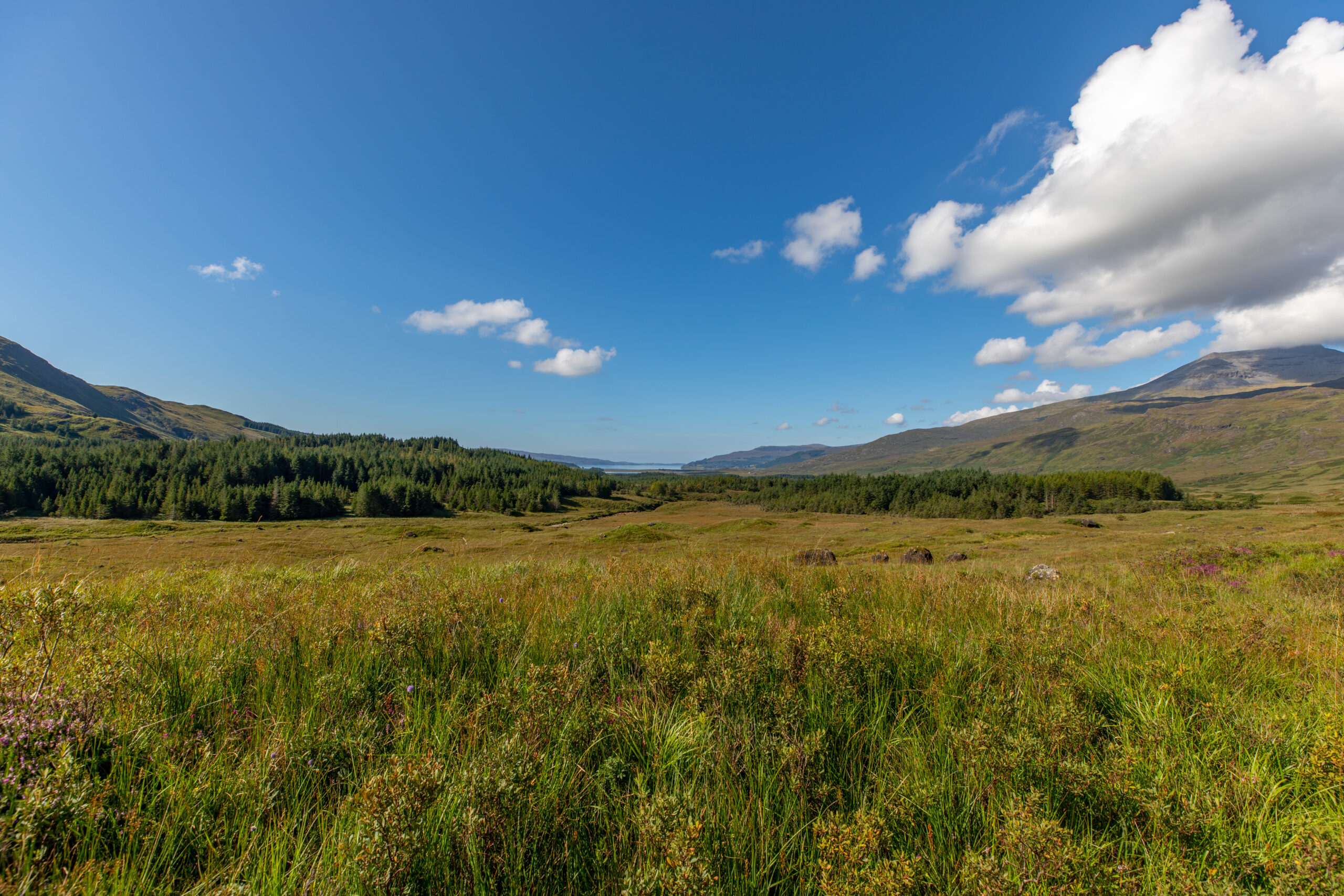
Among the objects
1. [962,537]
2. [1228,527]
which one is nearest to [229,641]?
[962,537]

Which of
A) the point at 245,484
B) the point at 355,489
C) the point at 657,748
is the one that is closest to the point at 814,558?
the point at 657,748

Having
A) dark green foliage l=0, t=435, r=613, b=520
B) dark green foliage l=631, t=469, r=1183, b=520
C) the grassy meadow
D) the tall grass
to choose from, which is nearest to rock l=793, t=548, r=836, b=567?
the grassy meadow

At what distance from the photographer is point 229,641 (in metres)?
3.91

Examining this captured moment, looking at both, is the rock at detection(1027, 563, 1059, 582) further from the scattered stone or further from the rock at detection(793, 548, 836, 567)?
the scattered stone

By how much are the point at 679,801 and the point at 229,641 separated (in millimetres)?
4027

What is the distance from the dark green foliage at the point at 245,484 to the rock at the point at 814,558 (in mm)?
136014

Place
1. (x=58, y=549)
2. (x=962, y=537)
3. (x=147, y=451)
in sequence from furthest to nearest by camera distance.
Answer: (x=147, y=451)
(x=962, y=537)
(x=58, y=549)

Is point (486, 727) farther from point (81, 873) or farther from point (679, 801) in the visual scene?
point (81, 873)

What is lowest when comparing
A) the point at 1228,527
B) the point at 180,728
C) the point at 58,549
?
the point at 58,549

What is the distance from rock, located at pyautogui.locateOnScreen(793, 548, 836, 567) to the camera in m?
10.4

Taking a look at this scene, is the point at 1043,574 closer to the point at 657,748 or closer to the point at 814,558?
the point at 814,558

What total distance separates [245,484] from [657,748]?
17808 cm

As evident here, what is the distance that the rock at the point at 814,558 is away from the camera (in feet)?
34.2

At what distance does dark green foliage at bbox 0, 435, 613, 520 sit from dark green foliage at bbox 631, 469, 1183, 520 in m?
86.8
